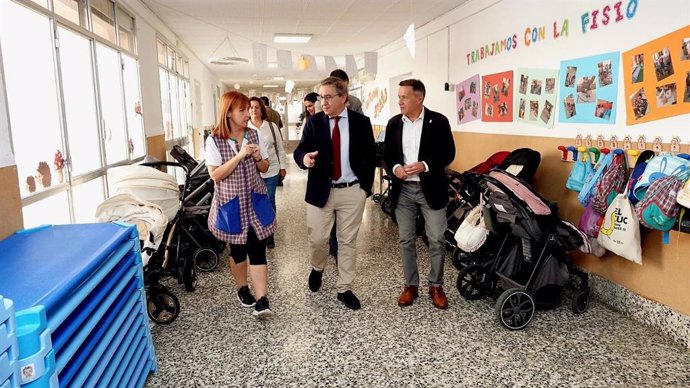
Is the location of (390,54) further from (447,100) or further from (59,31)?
(59,31)

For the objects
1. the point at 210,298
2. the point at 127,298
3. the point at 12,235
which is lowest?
the point at 210,298

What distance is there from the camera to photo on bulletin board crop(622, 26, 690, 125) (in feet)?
8.42

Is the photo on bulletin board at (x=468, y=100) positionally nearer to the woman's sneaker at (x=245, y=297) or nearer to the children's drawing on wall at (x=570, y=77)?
the children's drawing on wall at (x=570, y=77)

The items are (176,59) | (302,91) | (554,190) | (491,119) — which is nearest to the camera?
(554,190)

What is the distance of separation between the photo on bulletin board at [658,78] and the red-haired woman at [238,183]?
2370mm

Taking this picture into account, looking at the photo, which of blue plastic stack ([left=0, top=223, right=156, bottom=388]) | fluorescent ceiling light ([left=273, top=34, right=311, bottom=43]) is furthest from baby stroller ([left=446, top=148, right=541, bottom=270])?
fluorescent ceiling light ([left=273, top=34, right=311, bottom=43])

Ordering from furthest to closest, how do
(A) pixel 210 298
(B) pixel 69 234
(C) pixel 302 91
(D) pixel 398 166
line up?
(C) pixel 302 91 → (A) pixel 210 298 → (D) pixel 398 166 → (B) pixel 69 234

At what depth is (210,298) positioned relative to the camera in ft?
10.6

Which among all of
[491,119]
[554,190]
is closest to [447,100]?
[491,119]

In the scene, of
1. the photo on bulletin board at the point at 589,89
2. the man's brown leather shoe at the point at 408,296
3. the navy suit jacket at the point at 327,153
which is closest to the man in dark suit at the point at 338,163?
the navy suit jacket at the point at 327,153

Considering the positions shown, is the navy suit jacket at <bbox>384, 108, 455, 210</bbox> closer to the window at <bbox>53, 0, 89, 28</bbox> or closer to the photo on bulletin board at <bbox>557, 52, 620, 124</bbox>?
the photo on bulletin board at <bbox>557, 52, 620, 124</bbox>

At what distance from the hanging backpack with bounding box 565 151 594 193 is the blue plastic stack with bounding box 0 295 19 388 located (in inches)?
128

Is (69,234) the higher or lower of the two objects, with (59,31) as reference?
lower

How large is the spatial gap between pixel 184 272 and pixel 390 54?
6.73 meters
